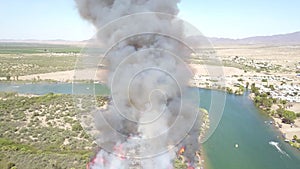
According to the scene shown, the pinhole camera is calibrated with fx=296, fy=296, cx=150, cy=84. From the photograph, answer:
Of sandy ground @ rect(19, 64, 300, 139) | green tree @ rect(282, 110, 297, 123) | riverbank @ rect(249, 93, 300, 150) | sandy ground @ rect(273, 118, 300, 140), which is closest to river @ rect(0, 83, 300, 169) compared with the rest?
riverbank @ rect(249, 93, 300, 150)

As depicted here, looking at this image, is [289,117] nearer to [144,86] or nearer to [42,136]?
[42,136]

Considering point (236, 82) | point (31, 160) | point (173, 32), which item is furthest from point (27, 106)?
point (236, 82)

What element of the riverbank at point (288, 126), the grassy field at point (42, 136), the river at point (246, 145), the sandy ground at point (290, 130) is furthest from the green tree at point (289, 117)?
the grassy field at point (42, 136)

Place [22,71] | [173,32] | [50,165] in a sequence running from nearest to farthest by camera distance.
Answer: [173,32], [50,165], [22,71]

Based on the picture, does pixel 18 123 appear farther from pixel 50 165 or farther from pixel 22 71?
pixel 22 71

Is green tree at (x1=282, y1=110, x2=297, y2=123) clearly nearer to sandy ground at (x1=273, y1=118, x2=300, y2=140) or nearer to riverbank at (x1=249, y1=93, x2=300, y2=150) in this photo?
riverbank at (x1=249, y1=93, x2=300, y2=150)

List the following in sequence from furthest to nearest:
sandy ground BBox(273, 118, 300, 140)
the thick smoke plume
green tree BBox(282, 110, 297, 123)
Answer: green tree BBox(282, 110, 297, 123)
sandy ground BBox(273, 118, 300, 140)
the thick smoke plume
